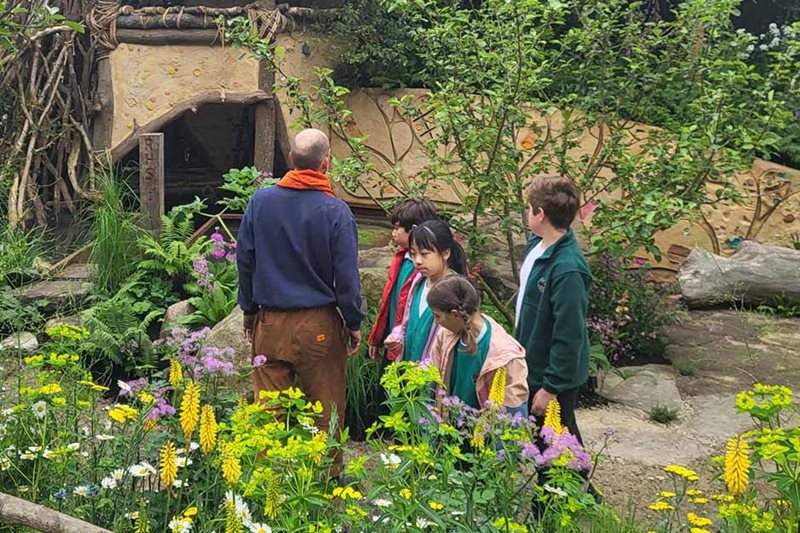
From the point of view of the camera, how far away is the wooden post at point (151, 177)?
6371mm

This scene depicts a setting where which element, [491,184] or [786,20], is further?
[786,20]

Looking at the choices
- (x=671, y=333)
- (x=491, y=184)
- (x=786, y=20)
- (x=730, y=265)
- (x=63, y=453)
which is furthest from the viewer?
(x=786, y=20)

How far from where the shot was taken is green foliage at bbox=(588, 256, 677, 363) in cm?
624

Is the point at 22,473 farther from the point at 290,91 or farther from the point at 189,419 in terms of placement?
the point at 290,91

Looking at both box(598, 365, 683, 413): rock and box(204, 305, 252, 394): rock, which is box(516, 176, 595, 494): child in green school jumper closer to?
box(204, 305, 252, 394): rock

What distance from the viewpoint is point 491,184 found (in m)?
5.48

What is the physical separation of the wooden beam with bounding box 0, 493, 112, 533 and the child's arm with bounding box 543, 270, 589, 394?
183cm

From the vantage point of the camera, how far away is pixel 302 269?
3707 mm

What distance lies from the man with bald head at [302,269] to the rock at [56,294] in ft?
9.81

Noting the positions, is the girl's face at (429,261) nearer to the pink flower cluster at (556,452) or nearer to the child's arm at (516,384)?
the child's arm at (516,384)

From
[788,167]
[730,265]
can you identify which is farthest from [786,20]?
[730,265]

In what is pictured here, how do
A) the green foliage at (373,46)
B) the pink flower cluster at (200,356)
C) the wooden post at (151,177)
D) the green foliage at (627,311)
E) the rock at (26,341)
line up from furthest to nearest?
the green foliage at (373,46), the wooden post at (151,177), the green foliage at (627,311), the rock at (26,341), the pink flower cluster at (200,356)

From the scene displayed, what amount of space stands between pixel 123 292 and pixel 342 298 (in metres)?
2.94

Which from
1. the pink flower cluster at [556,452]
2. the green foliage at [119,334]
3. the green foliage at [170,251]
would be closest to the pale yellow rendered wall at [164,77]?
the green foliage at [170,251]
